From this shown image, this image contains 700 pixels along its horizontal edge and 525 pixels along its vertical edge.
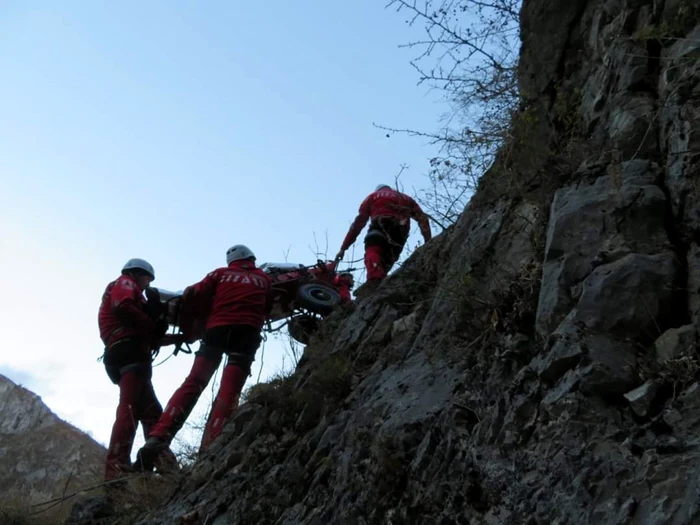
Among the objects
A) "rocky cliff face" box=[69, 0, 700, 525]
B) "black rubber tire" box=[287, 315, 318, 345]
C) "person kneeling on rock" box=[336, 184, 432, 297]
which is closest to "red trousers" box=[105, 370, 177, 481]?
"rocky cliff face" box=[69, 0, 700, 525]

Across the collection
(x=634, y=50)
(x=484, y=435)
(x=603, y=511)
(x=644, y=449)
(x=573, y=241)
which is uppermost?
(x=634, y=50)

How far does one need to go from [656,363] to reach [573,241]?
0.98 m

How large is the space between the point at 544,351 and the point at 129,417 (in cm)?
564

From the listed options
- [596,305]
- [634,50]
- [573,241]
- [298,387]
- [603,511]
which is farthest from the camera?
[298,387]

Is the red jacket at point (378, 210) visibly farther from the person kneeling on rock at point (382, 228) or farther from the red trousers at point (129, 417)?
the red trousers at point (129, 417)

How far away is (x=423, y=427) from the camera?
462cm

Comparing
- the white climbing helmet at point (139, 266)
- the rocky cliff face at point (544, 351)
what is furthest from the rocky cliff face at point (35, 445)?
the rocky cliff face at point (544, 351)

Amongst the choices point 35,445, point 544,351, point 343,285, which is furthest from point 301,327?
point 35,445

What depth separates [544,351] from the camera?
404 centimetres

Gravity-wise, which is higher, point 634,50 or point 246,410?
point 634,50

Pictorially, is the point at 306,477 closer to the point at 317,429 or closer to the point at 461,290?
the point at 317,429

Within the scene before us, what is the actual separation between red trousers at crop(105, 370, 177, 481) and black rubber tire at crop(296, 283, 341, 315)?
6.52 feet

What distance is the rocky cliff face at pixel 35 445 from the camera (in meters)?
16.8

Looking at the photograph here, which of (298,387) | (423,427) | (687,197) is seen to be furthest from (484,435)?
(298,387)
